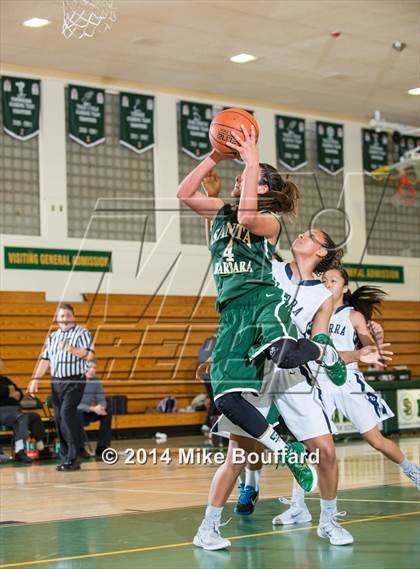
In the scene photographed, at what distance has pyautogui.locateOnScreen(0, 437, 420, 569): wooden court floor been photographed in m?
4.89

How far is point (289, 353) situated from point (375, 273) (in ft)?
54.7

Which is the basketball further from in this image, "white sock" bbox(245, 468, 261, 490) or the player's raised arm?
"white sock" bbox(245, 468, 261, 490)

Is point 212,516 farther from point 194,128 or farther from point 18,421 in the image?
point 194,128

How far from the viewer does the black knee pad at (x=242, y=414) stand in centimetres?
500

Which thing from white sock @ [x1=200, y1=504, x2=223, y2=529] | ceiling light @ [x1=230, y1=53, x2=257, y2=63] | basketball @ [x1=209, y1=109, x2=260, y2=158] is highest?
ceiling light @ [x1=230, y1=53, x2=257, y2=63]

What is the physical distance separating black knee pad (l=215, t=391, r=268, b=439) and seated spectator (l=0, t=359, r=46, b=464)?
7797 mm

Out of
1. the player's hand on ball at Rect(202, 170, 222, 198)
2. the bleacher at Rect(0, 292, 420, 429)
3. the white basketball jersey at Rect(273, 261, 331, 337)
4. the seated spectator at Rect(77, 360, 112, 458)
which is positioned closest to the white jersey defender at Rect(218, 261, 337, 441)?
the white basketball jersey at Rect(273, 261, 331, 337)

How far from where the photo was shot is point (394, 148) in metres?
21.9

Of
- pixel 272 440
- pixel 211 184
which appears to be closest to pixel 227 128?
pixel 211 184

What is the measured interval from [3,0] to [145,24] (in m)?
2.27

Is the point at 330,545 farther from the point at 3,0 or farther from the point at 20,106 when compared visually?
the point at 20,106

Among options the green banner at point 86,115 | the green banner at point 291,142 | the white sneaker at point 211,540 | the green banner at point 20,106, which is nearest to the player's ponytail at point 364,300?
the white sneaker at point 211,540

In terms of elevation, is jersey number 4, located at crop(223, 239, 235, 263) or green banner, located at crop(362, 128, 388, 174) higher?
green banner, located at crop(362, 128, 388, 174)

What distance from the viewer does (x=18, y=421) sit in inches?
496
